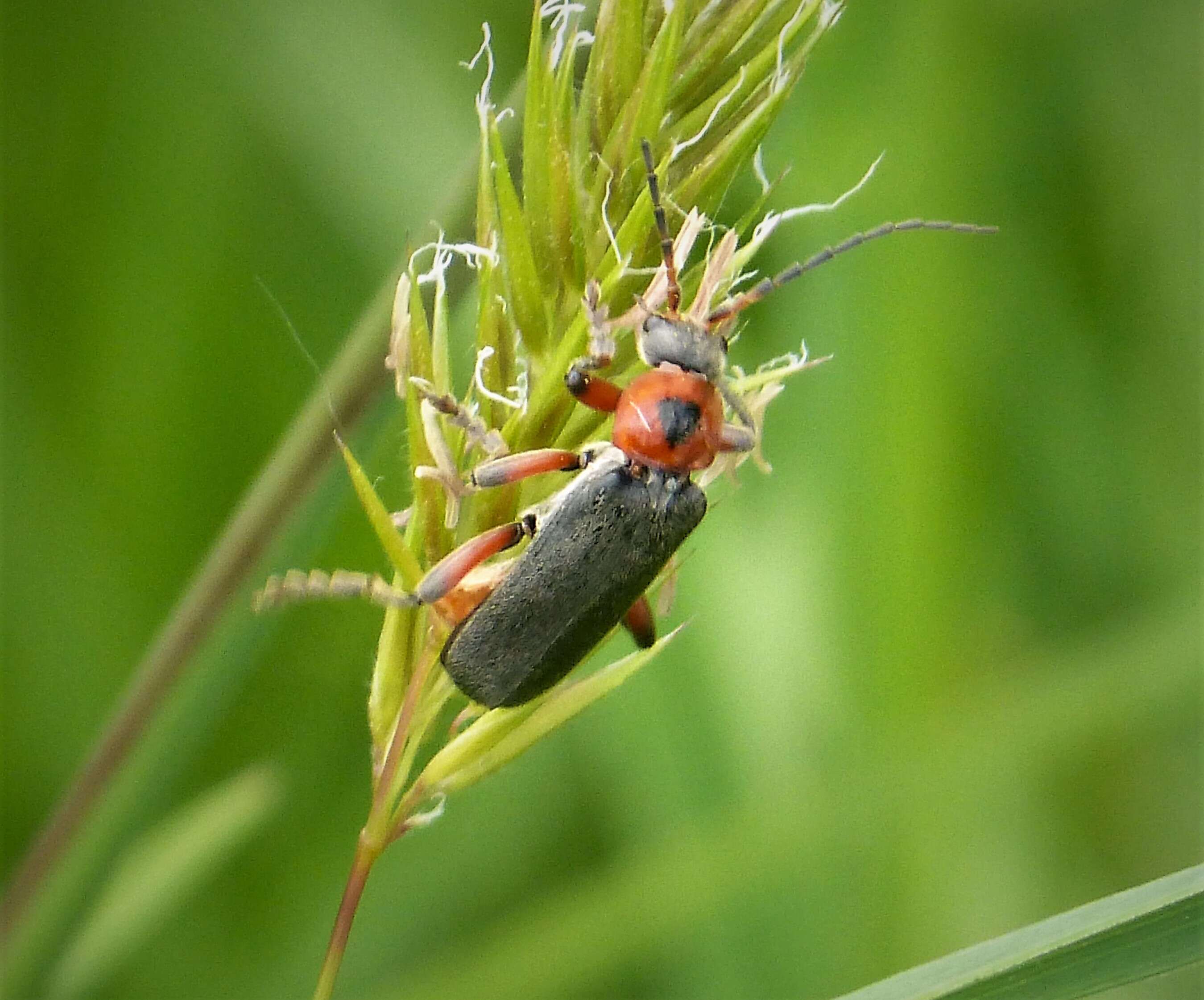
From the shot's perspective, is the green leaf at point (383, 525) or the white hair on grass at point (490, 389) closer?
the green leaf at point (383, 525)

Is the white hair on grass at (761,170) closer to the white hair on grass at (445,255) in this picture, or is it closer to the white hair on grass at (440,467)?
the white hair on grass at (445,255)

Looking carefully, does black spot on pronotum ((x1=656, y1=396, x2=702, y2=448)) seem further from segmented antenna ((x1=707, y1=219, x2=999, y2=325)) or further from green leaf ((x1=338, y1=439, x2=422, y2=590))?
green leaf ((x1=338, y1=439, x2=422, y2=590))

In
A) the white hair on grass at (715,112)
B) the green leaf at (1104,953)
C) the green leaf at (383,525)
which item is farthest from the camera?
the white hair on grass at (715,112)

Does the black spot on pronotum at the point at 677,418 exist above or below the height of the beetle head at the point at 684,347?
below

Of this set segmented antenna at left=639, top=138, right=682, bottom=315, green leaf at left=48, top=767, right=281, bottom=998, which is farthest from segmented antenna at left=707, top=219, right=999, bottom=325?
green leaf at left=48, top=767, right=281, bottom=998

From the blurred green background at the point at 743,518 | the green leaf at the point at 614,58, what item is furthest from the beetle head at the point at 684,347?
the blurred green background at the point at 743,518

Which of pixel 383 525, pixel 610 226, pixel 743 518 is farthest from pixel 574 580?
pixel 743 518

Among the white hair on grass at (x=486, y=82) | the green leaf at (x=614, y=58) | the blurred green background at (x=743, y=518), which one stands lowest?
the blurred green background at (x=743, y=518)
